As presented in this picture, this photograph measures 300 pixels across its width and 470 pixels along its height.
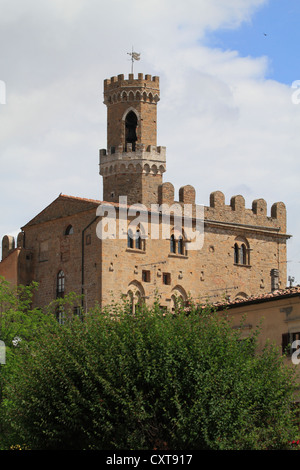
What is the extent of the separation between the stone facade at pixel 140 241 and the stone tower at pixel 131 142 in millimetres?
55

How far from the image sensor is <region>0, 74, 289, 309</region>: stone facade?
51031mm

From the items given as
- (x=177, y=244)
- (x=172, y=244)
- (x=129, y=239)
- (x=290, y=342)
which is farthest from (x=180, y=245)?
(x=290, y=342)

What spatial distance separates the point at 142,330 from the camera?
29.7m

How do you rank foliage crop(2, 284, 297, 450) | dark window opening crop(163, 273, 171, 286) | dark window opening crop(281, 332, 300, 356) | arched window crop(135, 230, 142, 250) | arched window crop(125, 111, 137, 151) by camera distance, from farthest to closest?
1. arched window crop(125, 111, 137, 151)
2. dark window opening crop(163, 273, 171, 286)
3. arched window crop(135, 230, 142, 250)
4. dark window opening crop(281, 332, 300, 356)
5. foliage crop(2, 284, 297, 450)

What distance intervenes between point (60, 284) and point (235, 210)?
1037cm

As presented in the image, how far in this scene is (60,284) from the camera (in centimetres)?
5294

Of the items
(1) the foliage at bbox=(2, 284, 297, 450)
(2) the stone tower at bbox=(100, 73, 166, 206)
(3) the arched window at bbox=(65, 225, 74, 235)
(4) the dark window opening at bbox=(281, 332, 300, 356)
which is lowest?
(1) the foliage at bbox=(2, 284, 297, 450)

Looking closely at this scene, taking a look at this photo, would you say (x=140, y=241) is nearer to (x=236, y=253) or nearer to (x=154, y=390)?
(x=236, y=253)

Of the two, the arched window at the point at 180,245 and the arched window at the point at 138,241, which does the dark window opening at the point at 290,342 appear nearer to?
the arched window at the point at 138,241

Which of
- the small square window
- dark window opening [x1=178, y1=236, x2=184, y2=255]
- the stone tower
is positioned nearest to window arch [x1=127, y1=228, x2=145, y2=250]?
the small square window

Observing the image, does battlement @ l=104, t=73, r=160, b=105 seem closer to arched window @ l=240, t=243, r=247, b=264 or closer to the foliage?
arched window @ l=240, t=243, r=247, b=264

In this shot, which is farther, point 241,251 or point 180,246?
point 241,251

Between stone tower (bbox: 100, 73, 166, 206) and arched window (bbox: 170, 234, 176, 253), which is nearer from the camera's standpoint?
arched window (bbox: 170, 234, 176, 253)
